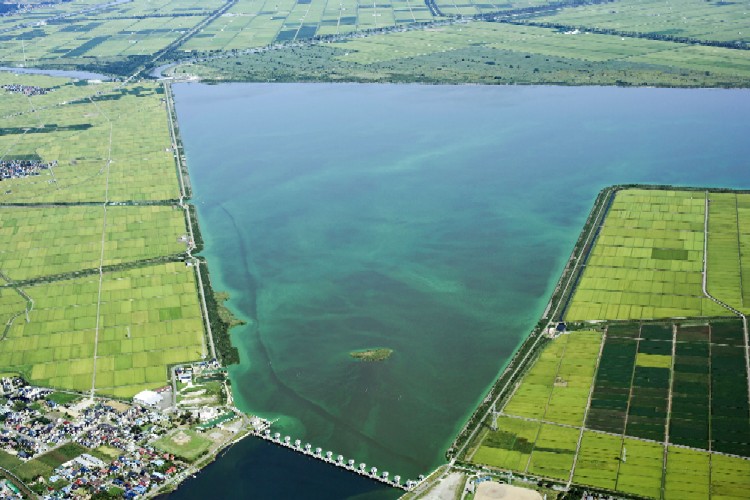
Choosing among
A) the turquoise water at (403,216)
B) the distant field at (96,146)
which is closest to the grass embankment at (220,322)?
the turquoise water at (403,216)

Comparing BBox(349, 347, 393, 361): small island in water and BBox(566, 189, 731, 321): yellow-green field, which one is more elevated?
BBox(566, 189, 731, 321): yellow-green field

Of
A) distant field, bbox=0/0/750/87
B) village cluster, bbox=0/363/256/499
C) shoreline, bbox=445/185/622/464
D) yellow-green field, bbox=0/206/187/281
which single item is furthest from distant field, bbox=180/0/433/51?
village cluster, bbox=0/363/256/499

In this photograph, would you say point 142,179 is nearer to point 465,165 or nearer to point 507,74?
point 465,165

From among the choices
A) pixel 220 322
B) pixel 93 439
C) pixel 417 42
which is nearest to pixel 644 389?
pixel 220 322

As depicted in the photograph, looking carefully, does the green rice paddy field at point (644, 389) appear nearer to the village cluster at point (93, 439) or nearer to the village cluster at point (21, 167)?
the village cluster at point (93, 439)

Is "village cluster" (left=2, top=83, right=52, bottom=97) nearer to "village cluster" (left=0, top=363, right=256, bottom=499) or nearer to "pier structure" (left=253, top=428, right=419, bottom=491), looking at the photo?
"village cluster" (left=0, top=363, right=256, bottom=499)

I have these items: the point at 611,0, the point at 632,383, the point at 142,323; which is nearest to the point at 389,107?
the point at 142,323
